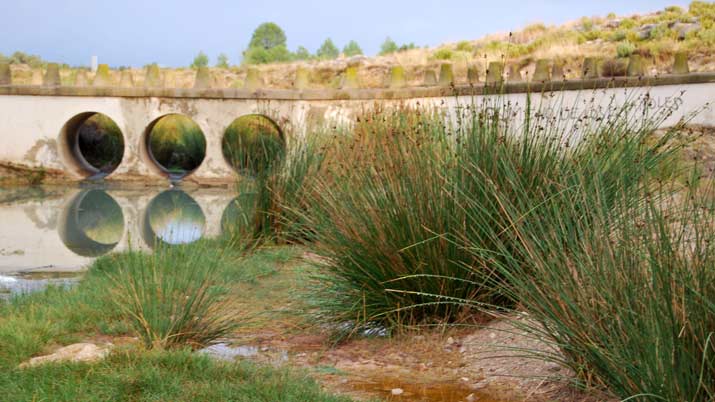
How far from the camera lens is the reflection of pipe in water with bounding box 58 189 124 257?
8484 mm

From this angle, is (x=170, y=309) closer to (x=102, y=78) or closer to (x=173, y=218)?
(x=173, y=218)

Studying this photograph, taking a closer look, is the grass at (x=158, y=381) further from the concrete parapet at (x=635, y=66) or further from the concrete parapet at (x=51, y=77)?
the concrete parapet at (x=51, y=77)

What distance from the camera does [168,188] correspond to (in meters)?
14.8

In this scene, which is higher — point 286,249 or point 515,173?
point 515,173

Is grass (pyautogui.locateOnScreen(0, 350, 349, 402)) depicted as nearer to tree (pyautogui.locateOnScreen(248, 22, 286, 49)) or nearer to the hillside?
the hillside

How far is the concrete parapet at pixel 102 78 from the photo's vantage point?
15.5m

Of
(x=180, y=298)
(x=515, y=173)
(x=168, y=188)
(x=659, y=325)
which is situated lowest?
(x=168, y=188)

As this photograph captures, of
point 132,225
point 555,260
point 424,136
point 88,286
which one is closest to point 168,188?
point 132,225

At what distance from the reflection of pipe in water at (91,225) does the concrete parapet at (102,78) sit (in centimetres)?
299

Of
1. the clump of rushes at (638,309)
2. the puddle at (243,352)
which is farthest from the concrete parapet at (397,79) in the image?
the clump of rushes at (638,309)

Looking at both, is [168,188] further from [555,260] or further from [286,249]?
[555,260]

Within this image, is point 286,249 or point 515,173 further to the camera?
point 286,249

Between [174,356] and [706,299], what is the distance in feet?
6.77

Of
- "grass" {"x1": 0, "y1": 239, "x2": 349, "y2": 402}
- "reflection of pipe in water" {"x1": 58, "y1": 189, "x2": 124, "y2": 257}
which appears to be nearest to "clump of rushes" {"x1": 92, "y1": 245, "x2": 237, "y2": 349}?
"grass" {"x1": 0, "y1": 239, "x2": 349, "y2": 402}
